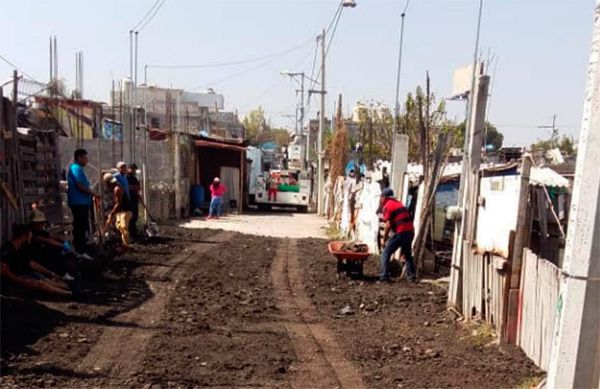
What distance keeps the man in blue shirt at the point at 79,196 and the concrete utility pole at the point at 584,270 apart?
9.72 meters

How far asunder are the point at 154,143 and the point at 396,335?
63.3 feet

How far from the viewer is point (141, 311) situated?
8461mm

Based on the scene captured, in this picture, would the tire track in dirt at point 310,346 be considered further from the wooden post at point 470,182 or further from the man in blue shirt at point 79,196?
the man in blue shirt at point 79,196

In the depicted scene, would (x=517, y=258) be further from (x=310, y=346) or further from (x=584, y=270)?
(x=584, y=270)

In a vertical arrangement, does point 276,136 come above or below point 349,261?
above

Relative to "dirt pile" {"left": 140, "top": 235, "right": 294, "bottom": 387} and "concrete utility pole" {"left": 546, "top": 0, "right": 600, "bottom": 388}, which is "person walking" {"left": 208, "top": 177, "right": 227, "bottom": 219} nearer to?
"dirt pile" {"left": 140, "top": 235, "right": 294, "bottom": 387}

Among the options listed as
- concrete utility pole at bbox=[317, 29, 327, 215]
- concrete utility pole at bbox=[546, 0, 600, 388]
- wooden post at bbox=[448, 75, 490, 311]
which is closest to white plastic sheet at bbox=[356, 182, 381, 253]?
wooden post at bbox=[448, 75, 490, 311]

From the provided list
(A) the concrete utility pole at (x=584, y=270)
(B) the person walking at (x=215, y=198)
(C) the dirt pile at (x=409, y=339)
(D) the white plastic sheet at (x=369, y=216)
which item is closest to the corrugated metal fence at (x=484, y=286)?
(C) the dirt pile at (x=409, y=339)

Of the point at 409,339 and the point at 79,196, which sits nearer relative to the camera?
the point at 409,339

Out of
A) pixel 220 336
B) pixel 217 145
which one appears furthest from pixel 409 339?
pixel 217 145

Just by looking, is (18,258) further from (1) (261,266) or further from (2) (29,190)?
(1) (261,266)

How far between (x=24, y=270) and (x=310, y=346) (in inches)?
167

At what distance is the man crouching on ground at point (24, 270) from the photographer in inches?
329

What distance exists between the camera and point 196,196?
2809 centimetres
